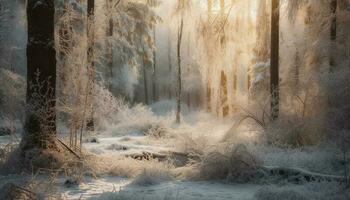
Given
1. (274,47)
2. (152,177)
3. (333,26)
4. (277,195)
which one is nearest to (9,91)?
(274,47)

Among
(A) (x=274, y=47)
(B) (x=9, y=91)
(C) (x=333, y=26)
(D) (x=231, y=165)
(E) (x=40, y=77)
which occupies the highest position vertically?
(C) (x=333, y=26)

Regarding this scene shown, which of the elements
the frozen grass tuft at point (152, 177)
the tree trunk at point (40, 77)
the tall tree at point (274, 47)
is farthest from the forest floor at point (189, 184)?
the tall tree at point (274, 47)

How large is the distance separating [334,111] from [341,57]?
3.33 metres

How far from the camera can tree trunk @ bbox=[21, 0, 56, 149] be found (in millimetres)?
9094

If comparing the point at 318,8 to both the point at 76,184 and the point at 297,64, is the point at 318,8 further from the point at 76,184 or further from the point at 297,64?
the point at 76,184

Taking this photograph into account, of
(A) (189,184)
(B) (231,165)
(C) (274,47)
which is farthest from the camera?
(C) (274,47)

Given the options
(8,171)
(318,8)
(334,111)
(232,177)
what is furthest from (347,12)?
(8,171)

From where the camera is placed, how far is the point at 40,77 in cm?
947

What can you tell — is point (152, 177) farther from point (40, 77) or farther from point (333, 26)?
point (333, 26)

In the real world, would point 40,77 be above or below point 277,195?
above

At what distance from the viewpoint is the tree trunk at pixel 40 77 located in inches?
358

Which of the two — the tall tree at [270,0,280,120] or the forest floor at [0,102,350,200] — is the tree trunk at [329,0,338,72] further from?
the forest floor at [0,102,350,200]

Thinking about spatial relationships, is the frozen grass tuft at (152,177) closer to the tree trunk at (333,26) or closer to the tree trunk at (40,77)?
the tree trunk at (40,77)

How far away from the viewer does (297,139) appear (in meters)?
13.6
